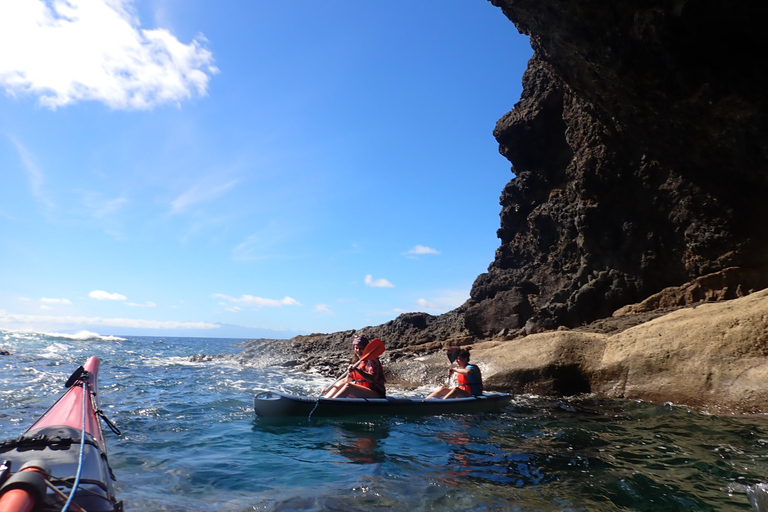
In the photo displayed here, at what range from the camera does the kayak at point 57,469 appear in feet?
8.21

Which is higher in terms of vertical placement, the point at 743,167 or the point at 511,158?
the point at 511,158

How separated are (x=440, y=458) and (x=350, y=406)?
2761 mm

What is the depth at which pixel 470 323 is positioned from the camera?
18406mm

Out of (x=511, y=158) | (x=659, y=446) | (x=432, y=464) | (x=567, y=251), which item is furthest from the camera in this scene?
(x=511, y=158)

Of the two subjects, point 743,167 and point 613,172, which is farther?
point 613,172

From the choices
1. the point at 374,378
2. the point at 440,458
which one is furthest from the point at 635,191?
the point at 440,458

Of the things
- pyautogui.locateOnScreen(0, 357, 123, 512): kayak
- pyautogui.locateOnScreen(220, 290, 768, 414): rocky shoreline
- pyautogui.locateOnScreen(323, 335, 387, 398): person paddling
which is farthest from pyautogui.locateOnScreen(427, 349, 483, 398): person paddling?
pyautogui.locateOnScreen(0, 357, 123, 512): kayak

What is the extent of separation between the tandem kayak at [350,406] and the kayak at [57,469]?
141 inches

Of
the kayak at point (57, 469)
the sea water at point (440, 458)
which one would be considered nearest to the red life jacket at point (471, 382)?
the sea water at point (440, 458)

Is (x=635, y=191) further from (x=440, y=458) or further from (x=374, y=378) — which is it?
(x=440, y=458)

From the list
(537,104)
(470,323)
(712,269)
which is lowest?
(470,323)

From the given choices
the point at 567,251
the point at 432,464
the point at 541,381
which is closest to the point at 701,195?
the point at 567,251

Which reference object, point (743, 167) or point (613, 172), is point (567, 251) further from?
point (743, 167)

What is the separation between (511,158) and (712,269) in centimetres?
1007
